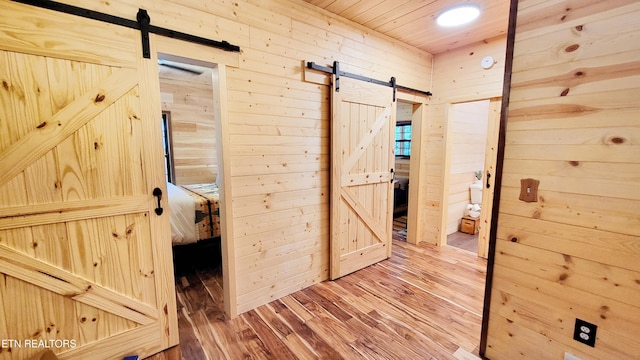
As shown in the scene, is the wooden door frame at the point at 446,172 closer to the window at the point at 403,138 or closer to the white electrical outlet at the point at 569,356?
the white electrical outlet at the point at 569,356

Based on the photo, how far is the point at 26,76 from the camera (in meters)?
1.40

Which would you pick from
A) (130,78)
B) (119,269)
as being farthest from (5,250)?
(130,78)

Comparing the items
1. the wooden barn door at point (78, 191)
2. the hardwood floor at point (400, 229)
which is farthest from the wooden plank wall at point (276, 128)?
the hardwood floor at point (400, 229)

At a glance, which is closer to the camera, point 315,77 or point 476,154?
point 315,77

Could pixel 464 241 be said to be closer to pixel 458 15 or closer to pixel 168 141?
pixel 458 15

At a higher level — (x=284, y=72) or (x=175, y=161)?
(x=284, y=72)

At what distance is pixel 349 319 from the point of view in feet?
7.30

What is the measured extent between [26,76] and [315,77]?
6.31 ft

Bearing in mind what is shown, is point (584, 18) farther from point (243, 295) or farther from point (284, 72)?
point (243, 295)

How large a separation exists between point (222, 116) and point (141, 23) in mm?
714

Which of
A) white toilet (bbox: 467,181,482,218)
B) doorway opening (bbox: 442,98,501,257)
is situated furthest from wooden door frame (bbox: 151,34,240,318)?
white toilet (bbox: 467,181,482,218)

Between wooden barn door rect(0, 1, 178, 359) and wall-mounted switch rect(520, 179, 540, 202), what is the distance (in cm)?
228

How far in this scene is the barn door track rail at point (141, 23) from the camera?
1420 mm

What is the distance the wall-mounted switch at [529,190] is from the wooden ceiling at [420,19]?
175cm
